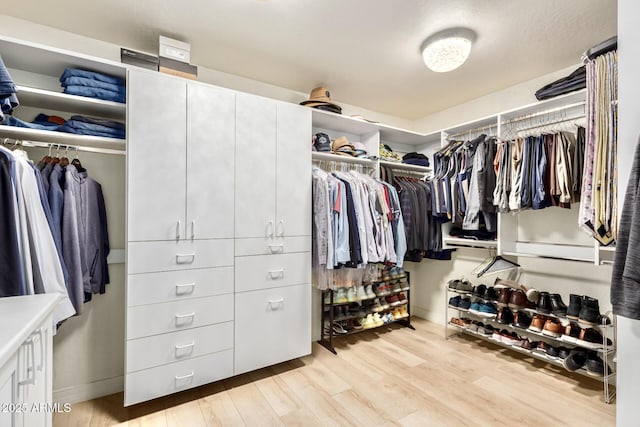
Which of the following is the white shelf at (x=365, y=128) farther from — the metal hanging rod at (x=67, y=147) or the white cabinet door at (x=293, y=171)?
the metal hanging rod at (x=67, y=147)

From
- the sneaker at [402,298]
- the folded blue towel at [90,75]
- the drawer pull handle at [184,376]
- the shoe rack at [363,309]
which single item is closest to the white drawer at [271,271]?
the shoe rack at [363,309]

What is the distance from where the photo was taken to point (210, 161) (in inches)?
78.5

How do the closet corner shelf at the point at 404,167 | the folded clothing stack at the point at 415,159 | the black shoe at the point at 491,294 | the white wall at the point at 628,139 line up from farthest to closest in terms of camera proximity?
the folded clothing stack at the point at 415,159
the closet corner shelf at the point at 404,167
the black shoe at the point at 491,294
the white wall at the point at 628,139

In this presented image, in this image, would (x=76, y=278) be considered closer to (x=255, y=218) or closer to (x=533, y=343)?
(x=255, y=218)

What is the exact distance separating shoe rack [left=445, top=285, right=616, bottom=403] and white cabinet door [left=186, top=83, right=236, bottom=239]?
92.9 inches

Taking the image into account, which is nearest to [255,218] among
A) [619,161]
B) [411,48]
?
[411,48]

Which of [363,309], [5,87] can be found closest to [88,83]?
[5,87]

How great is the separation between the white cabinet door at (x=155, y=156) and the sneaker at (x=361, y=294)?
1.71 m

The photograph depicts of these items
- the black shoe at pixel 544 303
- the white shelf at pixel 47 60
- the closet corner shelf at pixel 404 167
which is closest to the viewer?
the white shelf at pixel 47 60

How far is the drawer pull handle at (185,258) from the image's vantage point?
1.88 meters

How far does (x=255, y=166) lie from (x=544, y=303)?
→ 2.48 meters

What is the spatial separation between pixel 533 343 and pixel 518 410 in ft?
2.70

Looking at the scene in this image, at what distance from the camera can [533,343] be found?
2.46 metres

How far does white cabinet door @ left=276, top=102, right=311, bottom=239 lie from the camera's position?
2275 millimetres
